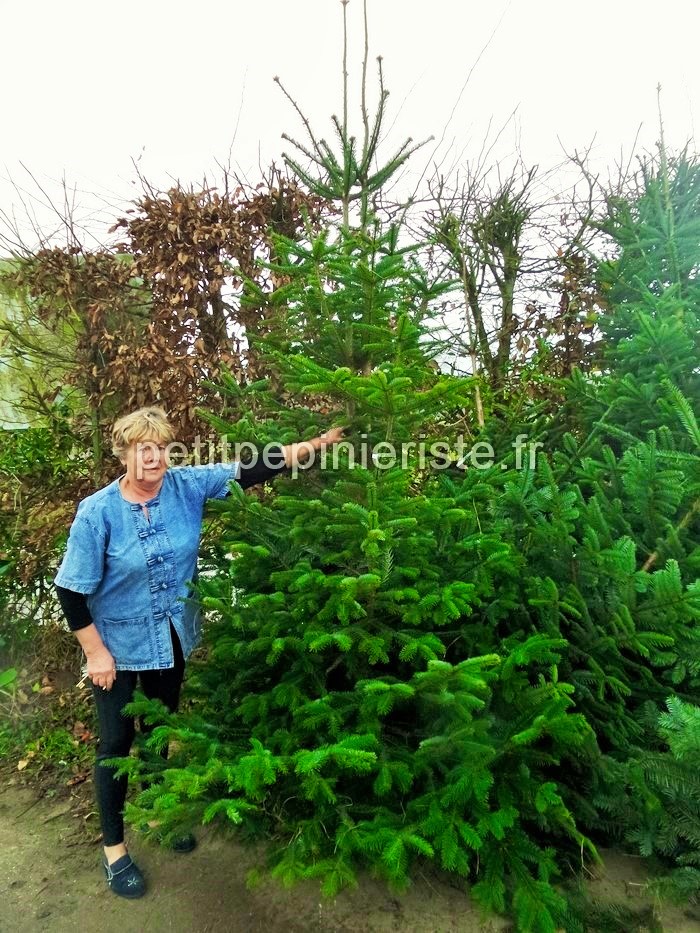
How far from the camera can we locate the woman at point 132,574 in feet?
8.38

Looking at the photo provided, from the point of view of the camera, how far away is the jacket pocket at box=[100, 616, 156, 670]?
2.67 metres

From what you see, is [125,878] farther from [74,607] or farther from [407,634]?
[407,634]

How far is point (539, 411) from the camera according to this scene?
4.02 metres

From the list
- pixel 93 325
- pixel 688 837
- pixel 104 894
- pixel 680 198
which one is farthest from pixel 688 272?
pixel 104 894

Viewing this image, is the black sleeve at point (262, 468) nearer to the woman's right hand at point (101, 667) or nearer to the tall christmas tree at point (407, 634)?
the tall christmas tree at point (407, 634)

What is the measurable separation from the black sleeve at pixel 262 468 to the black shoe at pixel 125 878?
70.2 inches

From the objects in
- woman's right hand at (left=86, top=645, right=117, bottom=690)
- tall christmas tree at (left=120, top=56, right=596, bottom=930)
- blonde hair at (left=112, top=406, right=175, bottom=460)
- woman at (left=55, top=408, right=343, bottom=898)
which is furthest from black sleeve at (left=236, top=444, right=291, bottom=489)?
woman's right hand at (left=86, top=645, right=117, bottom=690)

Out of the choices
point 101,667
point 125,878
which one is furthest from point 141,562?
point 125,878

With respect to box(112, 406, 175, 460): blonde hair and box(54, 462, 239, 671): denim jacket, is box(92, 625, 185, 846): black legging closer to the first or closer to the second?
box(54, 462, 239, 671): denim jacket

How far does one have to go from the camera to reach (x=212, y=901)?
2650mm

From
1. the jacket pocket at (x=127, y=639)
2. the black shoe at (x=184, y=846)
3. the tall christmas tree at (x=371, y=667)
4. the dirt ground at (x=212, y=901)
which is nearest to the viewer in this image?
the tall christmas tree at (x=371, y=667)

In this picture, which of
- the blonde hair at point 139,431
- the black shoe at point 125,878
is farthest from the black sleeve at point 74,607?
the black shoe at point 125,878

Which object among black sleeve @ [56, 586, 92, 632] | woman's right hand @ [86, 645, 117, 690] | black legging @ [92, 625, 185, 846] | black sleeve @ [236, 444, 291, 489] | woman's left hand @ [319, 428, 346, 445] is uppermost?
woman's left hand @ [319, 428, 346, 445]

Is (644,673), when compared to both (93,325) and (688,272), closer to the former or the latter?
(688,272)
